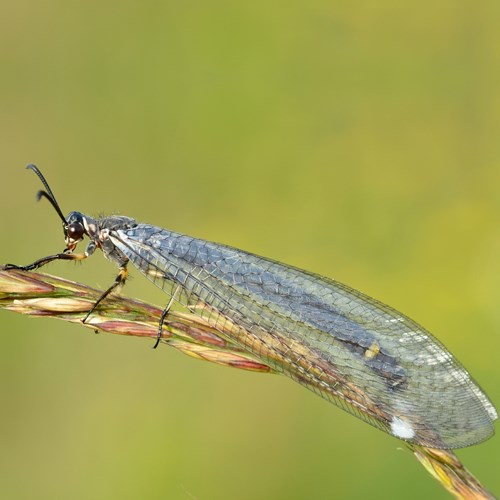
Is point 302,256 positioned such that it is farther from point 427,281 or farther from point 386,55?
point 386,55

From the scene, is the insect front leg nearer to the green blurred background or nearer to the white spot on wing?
the green blurred background

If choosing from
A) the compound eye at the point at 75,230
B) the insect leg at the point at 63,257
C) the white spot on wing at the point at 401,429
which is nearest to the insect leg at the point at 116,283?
the insect leg at the point at 63,257

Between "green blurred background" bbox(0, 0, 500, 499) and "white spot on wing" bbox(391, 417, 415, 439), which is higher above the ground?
"green blurred background" bbox(0, 0, 500, 499)

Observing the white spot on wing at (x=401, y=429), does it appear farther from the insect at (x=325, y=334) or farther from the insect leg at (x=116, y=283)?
the insect leg at (x=116, y=283)

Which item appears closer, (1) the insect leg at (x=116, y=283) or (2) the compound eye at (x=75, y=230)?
(1) the insect leg at (x=116, y=283)

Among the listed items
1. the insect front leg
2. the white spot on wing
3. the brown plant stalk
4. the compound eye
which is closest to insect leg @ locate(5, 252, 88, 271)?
the insect front leg

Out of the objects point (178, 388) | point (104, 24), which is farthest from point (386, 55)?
point (178, 388)
